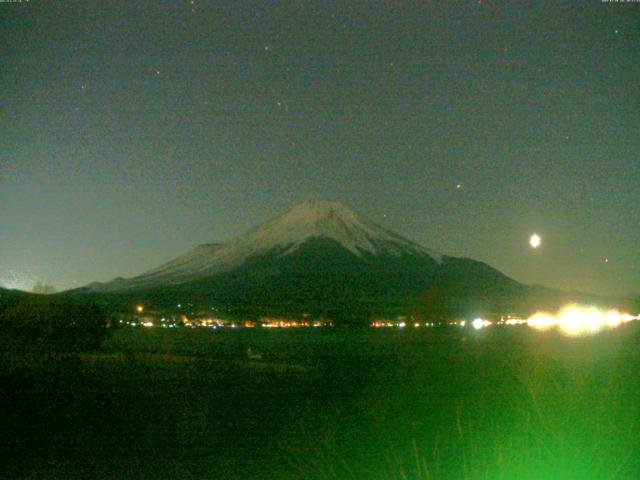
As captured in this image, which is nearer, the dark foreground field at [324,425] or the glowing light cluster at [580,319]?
the dark foreground field at [324,425]

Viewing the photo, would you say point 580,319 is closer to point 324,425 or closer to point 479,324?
point 479,324

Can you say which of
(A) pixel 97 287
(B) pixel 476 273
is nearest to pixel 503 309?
(B) pixel 476 273

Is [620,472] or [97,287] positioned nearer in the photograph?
[620,472]

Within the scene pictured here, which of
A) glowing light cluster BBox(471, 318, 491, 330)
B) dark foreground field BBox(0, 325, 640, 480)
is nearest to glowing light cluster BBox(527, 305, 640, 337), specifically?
glowing light cluster BBox(471, 318, 491, 330)

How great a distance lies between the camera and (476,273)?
14412cm

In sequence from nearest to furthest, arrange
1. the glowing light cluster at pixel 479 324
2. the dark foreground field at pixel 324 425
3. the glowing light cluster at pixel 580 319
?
the dark foreground field at pixel 324 425
the glowing light cluster at pixel 580 319
the glowing light cluster at pixel 479 324

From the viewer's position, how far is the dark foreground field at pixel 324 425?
343 inches

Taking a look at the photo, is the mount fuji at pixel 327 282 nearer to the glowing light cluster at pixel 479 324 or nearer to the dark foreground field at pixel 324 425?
the glowing light cluster at pixel 479 324

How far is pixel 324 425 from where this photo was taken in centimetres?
1149

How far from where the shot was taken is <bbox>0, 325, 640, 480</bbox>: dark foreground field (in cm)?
872

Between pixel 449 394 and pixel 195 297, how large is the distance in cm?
10243

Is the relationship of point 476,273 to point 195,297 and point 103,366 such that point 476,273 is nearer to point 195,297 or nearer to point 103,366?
point 195,297

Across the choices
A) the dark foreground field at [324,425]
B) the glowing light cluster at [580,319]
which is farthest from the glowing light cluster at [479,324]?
the dark foreground field at [324,425]

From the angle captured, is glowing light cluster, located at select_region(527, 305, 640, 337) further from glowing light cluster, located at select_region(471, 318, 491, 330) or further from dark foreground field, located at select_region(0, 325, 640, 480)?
dark foreground field, located at select_region(0, 325, 640, 480)
